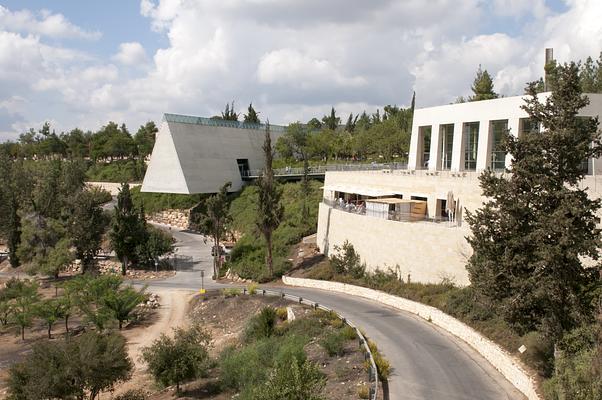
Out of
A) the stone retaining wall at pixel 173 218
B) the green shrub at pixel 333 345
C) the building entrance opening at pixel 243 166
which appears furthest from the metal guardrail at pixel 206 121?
the green shrub at pixel 333 345

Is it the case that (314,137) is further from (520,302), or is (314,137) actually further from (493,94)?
(520,302)

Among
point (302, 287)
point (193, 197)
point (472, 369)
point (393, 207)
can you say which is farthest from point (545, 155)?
point (193, 197)

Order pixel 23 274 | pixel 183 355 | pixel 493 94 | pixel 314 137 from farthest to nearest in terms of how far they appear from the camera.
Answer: pixel 314 137 < pixel 493 94 < pixel 23 274 < pixel 183 355

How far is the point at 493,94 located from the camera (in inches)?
2422

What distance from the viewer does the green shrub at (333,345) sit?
2230 cm

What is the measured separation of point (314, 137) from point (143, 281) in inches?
1738

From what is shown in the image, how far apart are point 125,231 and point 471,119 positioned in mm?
34613

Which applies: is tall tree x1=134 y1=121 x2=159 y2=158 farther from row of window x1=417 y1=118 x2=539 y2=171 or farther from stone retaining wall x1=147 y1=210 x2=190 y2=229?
row of window x1=417 y1=118 x2=539 y2=171

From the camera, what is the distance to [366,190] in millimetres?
40750

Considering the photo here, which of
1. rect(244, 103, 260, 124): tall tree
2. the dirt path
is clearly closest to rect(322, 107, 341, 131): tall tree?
rect(244, 103, 260, 124): tall tree

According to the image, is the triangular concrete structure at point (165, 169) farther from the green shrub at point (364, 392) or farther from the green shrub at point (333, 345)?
the green shrub at point (364, 392)

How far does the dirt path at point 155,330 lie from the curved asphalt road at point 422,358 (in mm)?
11110

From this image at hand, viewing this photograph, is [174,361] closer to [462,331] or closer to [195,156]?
[462,331]

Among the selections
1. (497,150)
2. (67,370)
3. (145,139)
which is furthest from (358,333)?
(145,139)
